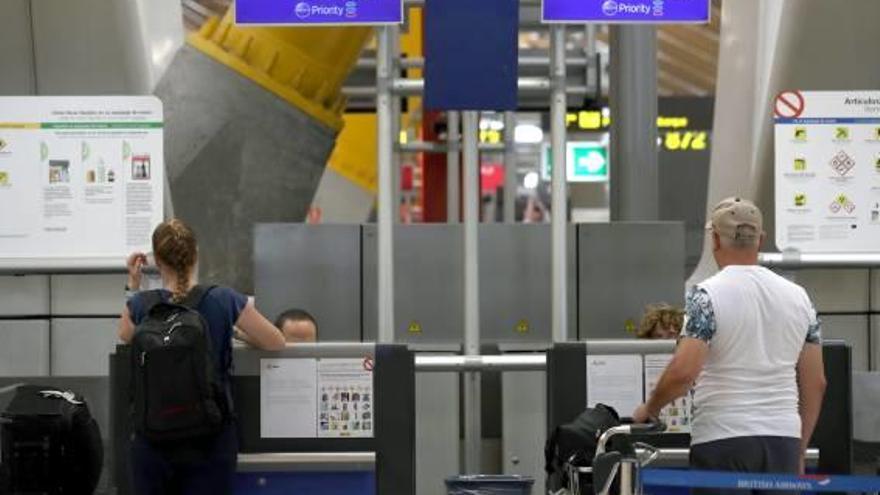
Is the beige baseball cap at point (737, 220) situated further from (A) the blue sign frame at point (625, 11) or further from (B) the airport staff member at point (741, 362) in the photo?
(A) the blue sign frame at point (625, 11)

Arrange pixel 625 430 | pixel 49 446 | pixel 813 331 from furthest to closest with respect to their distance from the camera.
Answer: pixel 49 446 < pixel 813 331 < pixel 625 430

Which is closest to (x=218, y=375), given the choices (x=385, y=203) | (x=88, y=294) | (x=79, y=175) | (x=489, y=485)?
(x=489, y=485)

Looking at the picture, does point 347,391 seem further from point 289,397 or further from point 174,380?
point 174,380

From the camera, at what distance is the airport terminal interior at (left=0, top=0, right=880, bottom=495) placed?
18.8 ft

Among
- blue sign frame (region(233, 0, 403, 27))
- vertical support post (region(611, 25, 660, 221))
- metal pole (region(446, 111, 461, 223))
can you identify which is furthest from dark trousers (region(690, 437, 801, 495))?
vertical support post (region(611, 25, 660, 221))

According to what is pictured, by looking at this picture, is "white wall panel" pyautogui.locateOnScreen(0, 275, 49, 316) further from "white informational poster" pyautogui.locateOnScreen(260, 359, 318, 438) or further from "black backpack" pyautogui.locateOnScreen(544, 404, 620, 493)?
"black backpack" pyautogui.locateOnScreen(544, 404, 620, 493)

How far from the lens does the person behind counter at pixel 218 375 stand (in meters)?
5.50

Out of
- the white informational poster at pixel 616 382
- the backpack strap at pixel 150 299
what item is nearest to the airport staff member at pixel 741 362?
the white informational poster at pixel 616 382

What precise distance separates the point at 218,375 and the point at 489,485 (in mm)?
1135

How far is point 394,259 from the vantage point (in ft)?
28.4

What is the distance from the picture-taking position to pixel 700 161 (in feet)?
63.9

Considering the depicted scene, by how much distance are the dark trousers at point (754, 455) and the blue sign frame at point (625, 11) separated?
2.63m

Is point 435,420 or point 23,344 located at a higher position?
point 23,344

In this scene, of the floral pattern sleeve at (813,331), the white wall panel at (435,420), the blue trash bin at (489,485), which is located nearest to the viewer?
the floral pattern sleeve at (813,331)
